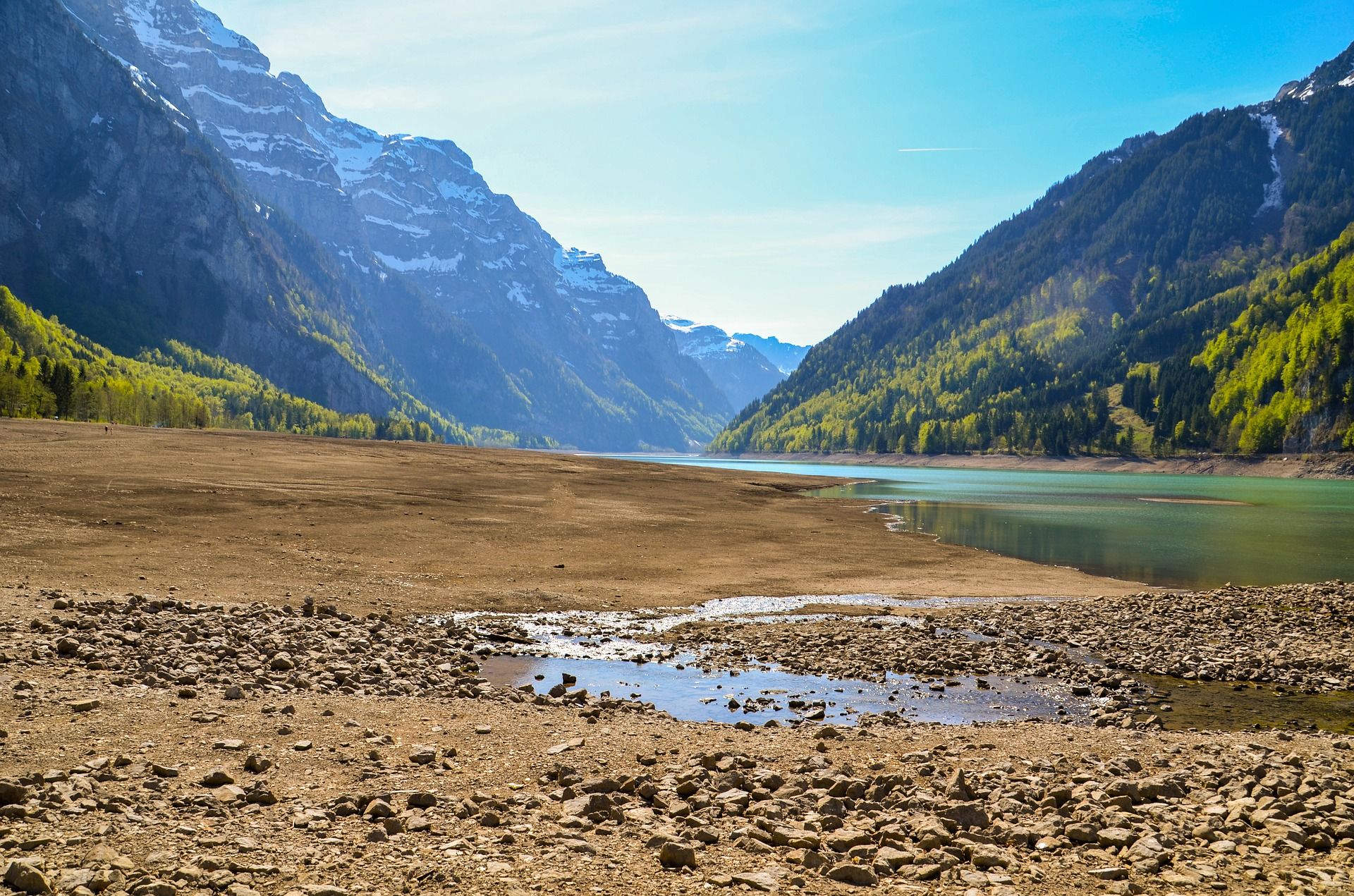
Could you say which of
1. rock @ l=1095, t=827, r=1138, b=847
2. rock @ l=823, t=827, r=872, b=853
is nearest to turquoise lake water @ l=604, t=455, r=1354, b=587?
rock @ l=1095, t=827, r=1138, b=847

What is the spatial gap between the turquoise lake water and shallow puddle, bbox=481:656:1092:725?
23526 millimetres

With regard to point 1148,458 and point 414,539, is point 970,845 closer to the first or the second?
point 414,539

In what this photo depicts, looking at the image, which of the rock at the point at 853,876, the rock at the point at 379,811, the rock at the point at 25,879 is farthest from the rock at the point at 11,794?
the rock at the point at 853,876

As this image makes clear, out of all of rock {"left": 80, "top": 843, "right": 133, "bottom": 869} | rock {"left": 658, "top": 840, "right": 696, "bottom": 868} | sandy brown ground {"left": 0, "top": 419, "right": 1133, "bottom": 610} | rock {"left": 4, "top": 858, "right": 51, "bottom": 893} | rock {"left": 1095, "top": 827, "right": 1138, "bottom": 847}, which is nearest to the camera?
rock {"left": 4, "top": 858, "right": 51, "bottom": 893}

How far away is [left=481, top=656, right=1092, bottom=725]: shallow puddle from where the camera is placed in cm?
1728

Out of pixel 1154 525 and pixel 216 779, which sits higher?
pixel 216 779

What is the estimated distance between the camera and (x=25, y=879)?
726cm

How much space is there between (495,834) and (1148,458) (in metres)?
208

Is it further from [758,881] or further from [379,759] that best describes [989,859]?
[379,759]

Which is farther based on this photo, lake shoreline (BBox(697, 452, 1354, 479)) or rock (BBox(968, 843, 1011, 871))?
lake shoreline (BBox(697, 452, 1354, 479))

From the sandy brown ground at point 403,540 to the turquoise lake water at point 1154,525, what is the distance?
554 centimetres

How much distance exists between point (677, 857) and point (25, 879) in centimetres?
592

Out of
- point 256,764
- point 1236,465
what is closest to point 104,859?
point 256,764

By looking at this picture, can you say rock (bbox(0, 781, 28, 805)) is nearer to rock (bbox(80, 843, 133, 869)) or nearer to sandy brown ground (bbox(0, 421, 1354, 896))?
sandy brown ground (bbox(0, 421, 1354, 896))
